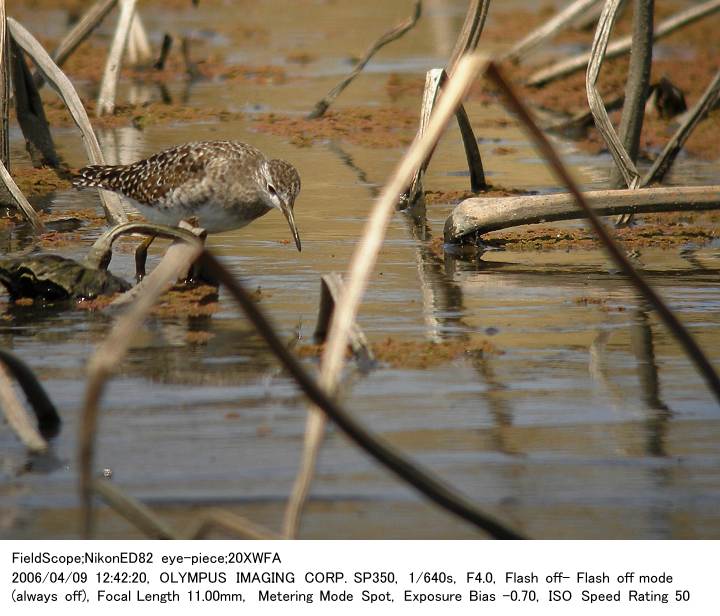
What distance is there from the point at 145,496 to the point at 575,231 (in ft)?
16.8

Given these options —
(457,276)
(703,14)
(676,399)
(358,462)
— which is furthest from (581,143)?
(358,462)

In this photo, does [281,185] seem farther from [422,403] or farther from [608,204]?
[422,403]

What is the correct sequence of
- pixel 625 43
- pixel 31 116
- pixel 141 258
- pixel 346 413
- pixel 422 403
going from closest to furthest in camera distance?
pixel 346 413 < pixel 422 403 < pixel 141 258 < pixel 31 116 < pixel 625 43

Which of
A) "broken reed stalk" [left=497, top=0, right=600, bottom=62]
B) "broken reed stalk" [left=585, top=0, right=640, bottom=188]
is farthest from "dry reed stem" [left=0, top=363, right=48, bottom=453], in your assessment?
"broken reed stalk" [left=497, top=0, right=600, bottom=62]

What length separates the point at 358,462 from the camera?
5023 mm

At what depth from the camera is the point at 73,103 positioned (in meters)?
9.09

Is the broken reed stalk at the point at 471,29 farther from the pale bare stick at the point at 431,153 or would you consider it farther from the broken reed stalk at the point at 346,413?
the broken reed stalk at the point at 346,413

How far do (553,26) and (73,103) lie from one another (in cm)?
580

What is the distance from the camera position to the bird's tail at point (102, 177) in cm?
896

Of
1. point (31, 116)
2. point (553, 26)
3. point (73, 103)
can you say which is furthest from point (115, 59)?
point (73, 103)

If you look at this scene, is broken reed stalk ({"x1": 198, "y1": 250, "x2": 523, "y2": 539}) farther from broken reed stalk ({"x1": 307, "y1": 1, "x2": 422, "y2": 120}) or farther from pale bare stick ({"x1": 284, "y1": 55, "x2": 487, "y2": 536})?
broken reed stalk ({"x1": 307, "y1": 1, "x2": 422, "y2": 120})

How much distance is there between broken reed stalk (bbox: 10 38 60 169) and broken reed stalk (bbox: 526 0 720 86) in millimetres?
4940

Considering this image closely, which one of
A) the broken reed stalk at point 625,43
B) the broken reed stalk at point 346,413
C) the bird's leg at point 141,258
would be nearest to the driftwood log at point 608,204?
the bird's leg at point 141,258

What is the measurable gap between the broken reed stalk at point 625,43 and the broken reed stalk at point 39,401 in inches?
338
